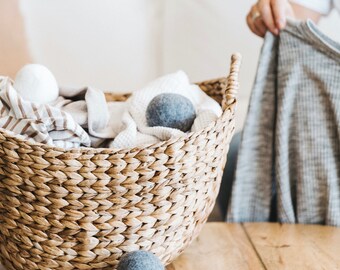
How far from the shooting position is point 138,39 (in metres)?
1.10

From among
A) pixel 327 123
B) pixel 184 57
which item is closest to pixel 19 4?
pixel 184 57

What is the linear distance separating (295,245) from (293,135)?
182mm

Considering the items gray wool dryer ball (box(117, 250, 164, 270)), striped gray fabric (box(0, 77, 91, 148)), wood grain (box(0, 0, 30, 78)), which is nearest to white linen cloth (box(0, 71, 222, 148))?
striped gray fabric (box(0, 77, 91, 148))

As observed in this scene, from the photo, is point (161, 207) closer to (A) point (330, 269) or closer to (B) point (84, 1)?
(A) point (330, 269)

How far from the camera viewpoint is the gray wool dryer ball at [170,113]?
61 cm

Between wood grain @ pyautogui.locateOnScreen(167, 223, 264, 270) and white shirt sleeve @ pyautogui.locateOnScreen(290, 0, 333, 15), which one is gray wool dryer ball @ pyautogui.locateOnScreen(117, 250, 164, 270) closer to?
wood grain @ pyautogui.locateOnScreen(167, 223, 264, 270)

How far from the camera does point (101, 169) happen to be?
1.64 ft

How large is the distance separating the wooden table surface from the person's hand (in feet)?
1.08

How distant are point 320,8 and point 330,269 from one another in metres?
0.51

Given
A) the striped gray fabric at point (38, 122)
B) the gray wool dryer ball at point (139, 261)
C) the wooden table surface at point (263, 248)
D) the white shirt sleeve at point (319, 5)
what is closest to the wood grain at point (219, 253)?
the wooden table surface at point (263, 248)

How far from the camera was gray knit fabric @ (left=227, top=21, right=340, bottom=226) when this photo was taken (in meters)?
0.75

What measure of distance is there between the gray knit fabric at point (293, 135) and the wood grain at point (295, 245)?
30 mm

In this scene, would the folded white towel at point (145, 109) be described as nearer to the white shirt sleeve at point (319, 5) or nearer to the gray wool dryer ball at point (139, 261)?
the gray wool dryer ball at point (139, 261)

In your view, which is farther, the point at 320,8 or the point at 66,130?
the point at 320,8
